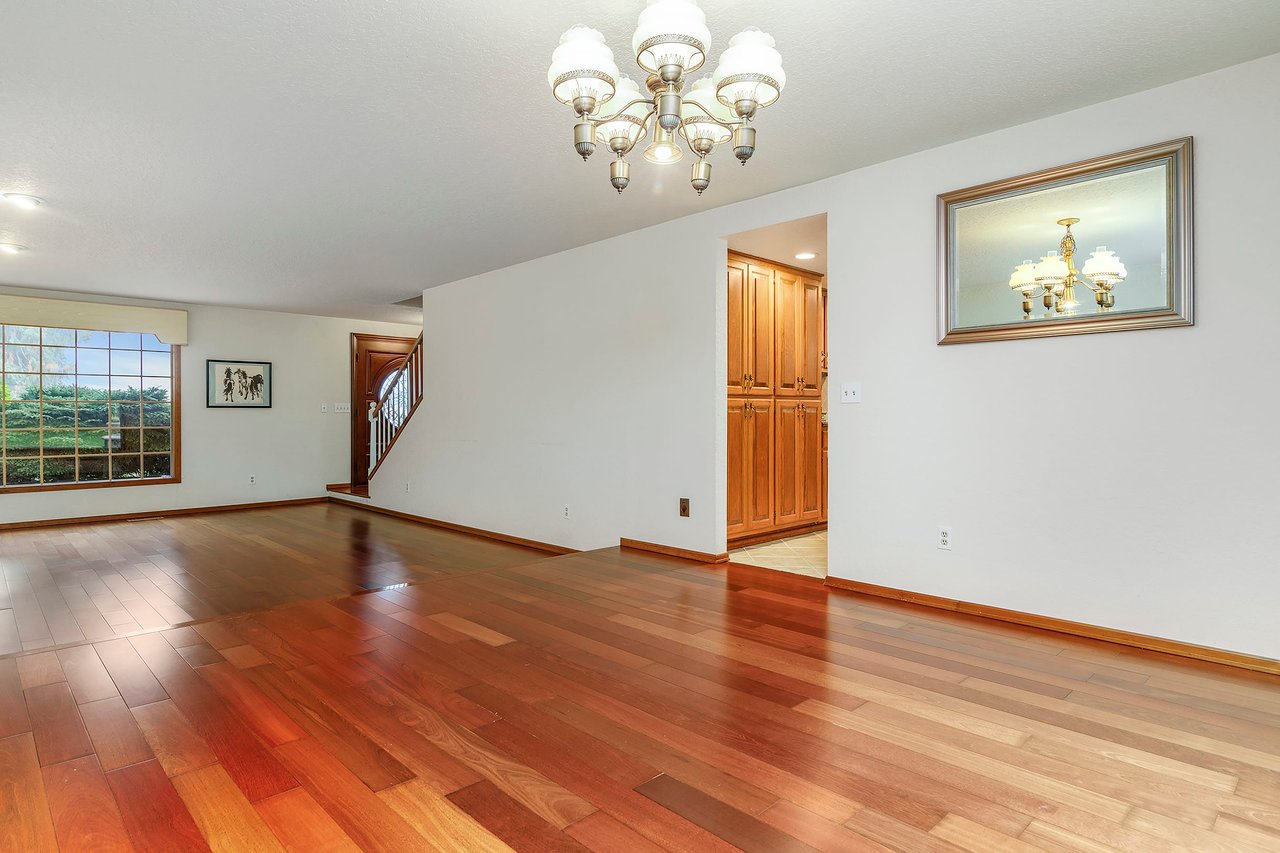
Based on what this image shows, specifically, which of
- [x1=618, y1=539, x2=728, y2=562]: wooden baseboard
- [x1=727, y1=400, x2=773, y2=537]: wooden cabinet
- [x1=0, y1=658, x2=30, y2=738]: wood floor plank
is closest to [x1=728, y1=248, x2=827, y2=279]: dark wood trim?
[x1=727, y1=400, x2=773, y2=537]: wooden cabinet

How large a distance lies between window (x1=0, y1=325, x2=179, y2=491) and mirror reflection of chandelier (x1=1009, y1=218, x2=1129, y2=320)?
885 cm

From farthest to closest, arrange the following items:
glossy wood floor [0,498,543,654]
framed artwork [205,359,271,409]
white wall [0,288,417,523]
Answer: framed artwork [205,359,271,409], white wall [0,288,417,523], glossy wood floor [0,498,543,654]

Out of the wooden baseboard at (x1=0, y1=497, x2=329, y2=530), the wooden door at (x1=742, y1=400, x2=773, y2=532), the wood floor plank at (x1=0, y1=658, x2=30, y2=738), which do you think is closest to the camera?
the wood floor plank at (x1=0, y1=658, x2=30, y2=738)

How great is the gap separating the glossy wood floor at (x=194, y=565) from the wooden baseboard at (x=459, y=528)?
3.8 inches

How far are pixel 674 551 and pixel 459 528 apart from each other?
298cm

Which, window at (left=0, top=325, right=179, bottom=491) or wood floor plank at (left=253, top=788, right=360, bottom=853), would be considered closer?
wood floor plank at (left=253, top=788, right=360, bottom=853)

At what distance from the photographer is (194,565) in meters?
5.17

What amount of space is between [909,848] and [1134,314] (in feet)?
8.32

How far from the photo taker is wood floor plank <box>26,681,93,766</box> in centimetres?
197

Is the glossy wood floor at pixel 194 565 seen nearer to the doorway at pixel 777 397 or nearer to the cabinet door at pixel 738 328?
the doorway at pixel 777 397

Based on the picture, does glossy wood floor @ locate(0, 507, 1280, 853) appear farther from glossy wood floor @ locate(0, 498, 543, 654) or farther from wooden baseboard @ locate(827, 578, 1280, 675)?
glossy wood floor @ locate(0, 498, 543, 654)

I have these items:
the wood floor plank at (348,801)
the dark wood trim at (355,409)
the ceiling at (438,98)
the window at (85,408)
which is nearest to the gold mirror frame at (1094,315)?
the ceiling at (438,98)

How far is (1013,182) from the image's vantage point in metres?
3.23

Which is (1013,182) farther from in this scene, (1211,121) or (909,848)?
(909,848)
